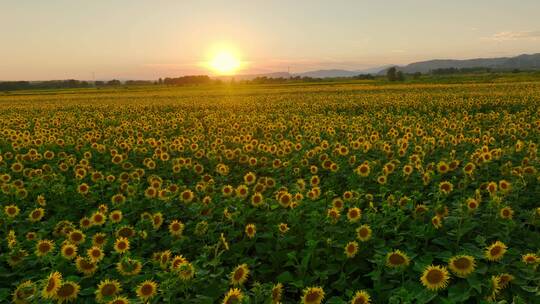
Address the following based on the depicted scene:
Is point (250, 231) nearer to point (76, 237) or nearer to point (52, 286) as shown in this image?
point (76, 237)

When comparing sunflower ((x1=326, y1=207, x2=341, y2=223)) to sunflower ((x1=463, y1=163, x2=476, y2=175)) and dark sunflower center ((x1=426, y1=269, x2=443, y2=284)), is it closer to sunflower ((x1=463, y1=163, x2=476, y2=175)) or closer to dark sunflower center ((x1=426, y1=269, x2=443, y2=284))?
dark sunflower center ((x1=426, y1=269, x2=443, y2=284))

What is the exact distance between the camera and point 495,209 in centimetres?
470

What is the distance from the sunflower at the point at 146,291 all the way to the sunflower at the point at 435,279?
218 cm

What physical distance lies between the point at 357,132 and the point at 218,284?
27.0ft

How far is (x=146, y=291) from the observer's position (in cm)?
335

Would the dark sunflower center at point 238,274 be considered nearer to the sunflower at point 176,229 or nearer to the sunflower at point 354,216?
the sunflower at point 176,229

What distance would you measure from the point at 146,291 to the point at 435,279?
7.60 feet

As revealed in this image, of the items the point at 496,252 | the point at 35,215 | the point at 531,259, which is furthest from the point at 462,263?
the point at 35,215

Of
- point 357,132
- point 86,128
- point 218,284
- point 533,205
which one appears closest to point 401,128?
point 357,132

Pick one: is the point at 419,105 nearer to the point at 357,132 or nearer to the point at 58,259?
the point at 357,132

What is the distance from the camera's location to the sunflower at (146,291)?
3312 mm

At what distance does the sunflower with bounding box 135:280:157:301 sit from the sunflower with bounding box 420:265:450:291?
218cm

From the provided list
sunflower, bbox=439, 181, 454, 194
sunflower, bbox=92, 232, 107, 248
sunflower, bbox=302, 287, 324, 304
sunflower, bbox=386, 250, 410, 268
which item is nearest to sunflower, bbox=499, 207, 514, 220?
sunflower, bbox=439, 181, 454, 194

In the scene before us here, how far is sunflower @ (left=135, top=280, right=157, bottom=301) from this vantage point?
3.31 meters
